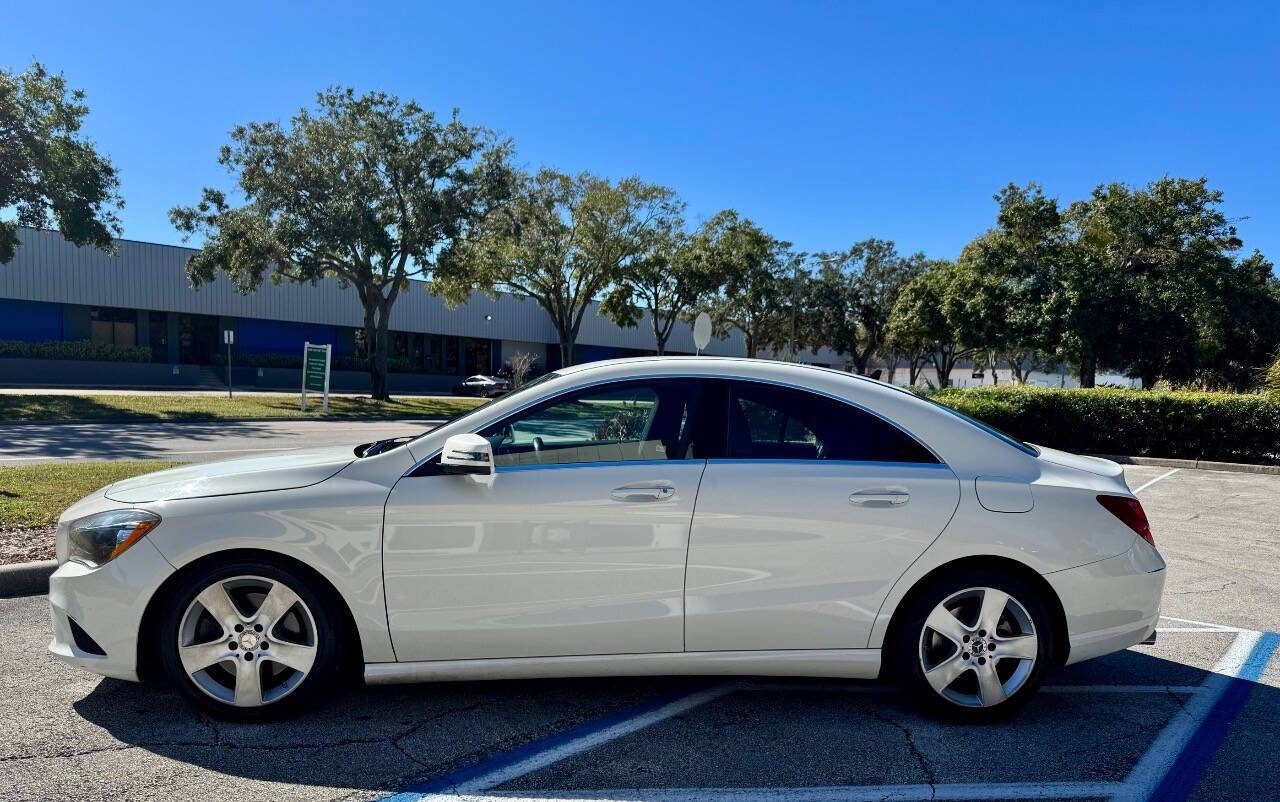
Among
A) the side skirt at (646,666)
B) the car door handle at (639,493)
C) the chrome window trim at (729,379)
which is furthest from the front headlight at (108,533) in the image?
the car door handle at (639,493)

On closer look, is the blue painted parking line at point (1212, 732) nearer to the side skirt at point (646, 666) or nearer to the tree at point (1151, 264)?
the side skirt at point (646, 666)

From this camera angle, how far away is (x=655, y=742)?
3.33 metres

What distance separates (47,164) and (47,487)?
20131 millimetres

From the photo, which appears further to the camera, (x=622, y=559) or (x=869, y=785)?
(x=622, y=559)

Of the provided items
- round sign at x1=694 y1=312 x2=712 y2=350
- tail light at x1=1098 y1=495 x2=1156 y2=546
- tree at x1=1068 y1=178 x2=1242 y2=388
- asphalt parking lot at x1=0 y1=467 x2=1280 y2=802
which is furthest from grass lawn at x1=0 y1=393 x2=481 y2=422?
tree at x1=1068 y1=178 x2=1242 y2=388

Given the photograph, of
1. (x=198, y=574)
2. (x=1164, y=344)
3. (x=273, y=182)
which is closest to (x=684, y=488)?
(x=198, y=574)

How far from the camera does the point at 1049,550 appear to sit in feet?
11.4

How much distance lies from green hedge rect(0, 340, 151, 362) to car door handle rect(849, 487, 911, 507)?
42270 millimetres

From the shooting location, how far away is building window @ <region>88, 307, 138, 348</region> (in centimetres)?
3816

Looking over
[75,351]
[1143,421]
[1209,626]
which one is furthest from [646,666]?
[75,351]

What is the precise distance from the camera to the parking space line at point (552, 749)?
2928 millimetres

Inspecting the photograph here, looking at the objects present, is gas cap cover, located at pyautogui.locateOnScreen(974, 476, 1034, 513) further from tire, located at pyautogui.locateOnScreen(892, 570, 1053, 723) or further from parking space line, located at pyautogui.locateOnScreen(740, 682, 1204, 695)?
parking space line, located at pyautogui.locateOnScreen(740, 682, 1204, 695)

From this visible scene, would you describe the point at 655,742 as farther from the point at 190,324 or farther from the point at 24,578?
the point at 190,324

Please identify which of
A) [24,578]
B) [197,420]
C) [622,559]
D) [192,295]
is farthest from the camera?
[192,295]
